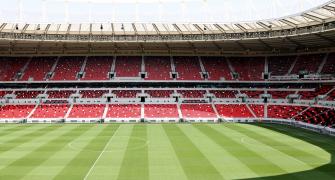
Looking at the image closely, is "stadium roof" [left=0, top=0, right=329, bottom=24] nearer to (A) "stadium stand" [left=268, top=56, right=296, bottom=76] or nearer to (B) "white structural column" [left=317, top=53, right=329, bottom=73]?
(A) "stadium stand" [left=268, top=56, right=296, bottom=76]

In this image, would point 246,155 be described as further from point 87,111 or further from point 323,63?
point 323,63

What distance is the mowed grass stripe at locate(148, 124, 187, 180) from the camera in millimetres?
22266

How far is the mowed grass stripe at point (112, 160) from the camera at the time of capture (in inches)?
878

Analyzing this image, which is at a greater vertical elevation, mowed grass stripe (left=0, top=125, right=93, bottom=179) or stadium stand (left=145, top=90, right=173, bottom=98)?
stadium stand (left=145, top=90, right=173, bottom=98)

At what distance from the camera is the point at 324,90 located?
53594 millimetres

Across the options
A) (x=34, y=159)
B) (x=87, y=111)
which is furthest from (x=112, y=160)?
(x=87, y=111)

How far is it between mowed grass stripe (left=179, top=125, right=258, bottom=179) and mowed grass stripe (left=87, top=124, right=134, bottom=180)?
6.44 meters

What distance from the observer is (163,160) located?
86.0 ft

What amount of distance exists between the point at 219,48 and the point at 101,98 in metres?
21.5

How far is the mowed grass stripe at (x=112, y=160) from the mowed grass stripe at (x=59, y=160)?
89.2 inches

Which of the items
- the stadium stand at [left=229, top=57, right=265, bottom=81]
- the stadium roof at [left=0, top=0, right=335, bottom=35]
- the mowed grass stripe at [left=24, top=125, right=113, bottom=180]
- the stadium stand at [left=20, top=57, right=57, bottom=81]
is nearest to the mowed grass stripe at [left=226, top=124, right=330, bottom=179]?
the mowed grass stripe at [left=24, top=125, right=113, bottom=180]

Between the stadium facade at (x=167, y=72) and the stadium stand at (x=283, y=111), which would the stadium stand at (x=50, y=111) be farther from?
the stadium stand at (x=283, y=111)

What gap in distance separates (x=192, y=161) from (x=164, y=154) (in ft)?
10.3

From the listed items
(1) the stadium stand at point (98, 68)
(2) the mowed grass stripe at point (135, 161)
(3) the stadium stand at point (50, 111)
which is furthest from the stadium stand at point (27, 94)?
(2) the mowed grass stripe at point (135, 161)
